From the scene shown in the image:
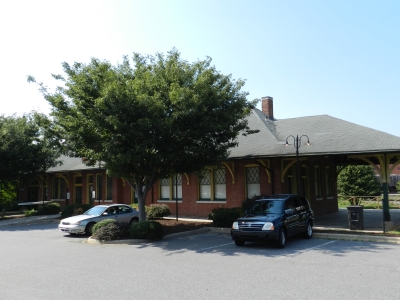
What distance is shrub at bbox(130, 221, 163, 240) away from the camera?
14.6 m

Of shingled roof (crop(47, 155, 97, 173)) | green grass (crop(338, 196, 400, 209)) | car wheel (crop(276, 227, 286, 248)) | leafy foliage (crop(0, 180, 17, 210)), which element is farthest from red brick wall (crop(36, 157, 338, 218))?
leafy foliage (crop(0, 180, 17, 210))

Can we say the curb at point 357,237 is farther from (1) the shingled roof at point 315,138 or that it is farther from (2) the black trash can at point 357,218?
(1) the shingled roof at point 315,138

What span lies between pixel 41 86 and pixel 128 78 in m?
3.93

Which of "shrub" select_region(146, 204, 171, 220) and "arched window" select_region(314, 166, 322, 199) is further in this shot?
"arched window" select_region(314, 166, 322, 199)

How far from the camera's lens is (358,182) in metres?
38.1

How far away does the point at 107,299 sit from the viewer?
698 cm

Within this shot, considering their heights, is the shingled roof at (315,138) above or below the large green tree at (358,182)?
above

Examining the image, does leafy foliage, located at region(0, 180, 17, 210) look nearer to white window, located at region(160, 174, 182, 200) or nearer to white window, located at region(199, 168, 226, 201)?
white window, located at region(160, 174, 182, 200)

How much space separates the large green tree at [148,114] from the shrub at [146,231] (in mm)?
2292

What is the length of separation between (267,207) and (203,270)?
4.90 m

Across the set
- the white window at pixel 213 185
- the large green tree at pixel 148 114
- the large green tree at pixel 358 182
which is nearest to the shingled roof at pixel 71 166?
the white window at pixel 213 185

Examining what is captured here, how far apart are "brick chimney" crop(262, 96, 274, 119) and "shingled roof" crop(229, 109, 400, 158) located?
1140 mm

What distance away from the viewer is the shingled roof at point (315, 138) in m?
16.1

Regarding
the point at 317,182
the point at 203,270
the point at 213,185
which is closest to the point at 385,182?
the point at 317,182
